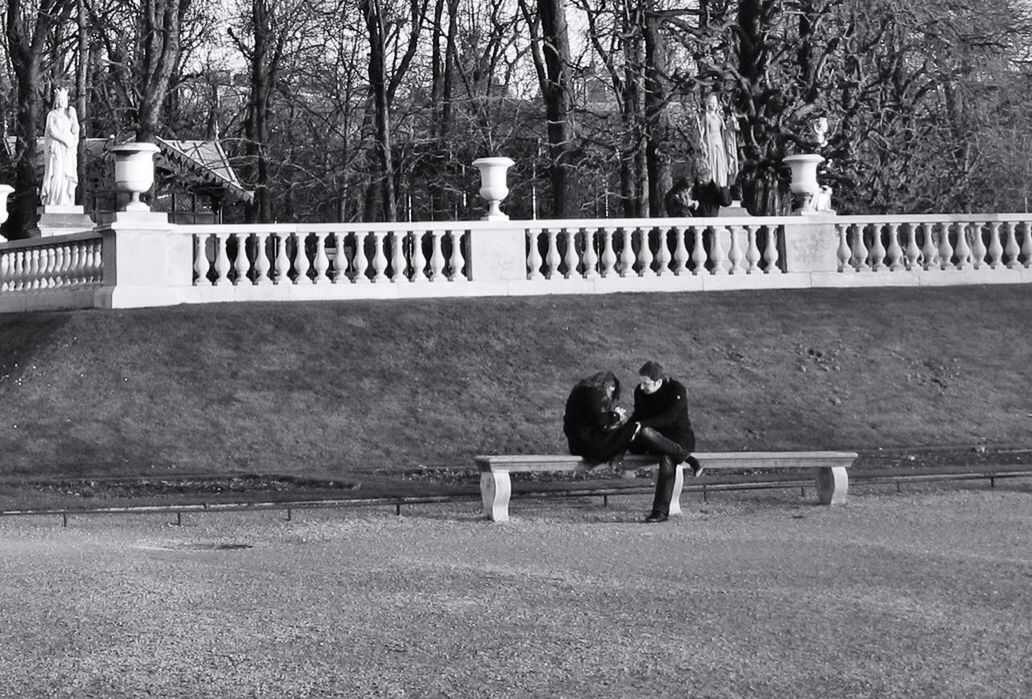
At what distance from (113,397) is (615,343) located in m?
5.82

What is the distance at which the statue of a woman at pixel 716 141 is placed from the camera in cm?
2581

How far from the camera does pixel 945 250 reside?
939 inches

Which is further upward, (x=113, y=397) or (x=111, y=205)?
(x=111, y=205)

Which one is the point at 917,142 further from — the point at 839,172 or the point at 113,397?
the point at 113,397

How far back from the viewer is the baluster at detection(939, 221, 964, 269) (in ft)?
78.1

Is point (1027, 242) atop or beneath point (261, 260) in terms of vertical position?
atop

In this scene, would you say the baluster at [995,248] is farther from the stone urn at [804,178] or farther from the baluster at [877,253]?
the stone urn at [804,178]

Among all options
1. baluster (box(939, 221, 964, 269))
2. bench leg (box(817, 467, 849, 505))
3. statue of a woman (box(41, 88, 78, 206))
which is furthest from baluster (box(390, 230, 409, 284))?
bench leg (box(817, 467, 849, 505))

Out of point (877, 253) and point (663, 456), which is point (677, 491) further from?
point (877, 253)

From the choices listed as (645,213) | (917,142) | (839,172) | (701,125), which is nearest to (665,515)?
(701,125)

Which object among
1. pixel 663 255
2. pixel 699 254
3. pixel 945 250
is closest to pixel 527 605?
pixel 663 255

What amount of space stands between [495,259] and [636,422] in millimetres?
9154

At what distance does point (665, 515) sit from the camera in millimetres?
12914

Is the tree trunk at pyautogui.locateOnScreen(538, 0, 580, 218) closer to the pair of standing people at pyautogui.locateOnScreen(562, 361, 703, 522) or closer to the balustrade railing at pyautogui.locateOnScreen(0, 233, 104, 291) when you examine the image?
the balustrade railing at pyautogui.locateOnScreen(0, 233, 104, 291)
